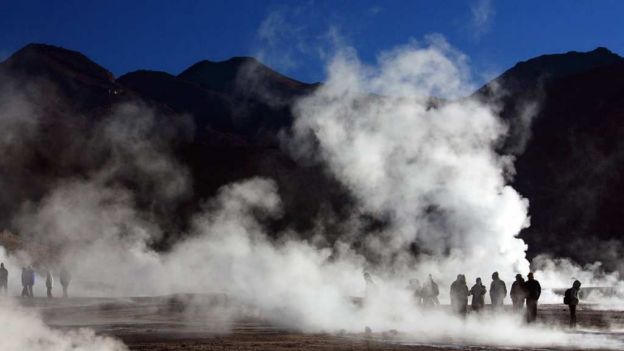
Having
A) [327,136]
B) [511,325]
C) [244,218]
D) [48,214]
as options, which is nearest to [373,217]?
[244,218]

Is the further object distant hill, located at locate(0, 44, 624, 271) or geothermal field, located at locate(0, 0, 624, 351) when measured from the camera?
distant hill, located at locate(0, 44, 624, 271)

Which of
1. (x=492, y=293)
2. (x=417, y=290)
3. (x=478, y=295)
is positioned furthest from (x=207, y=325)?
(x=492, y=293)

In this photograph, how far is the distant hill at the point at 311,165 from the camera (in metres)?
81.8

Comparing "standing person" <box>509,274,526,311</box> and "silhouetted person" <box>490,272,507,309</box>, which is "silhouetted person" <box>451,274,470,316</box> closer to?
"silhouetted person" <box>490,272,507,309</box>

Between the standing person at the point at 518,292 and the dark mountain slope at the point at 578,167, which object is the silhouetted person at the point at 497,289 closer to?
the standing person at the point at 518,292

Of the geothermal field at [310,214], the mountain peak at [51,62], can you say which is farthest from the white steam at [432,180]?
the mountain peak at [51,62]

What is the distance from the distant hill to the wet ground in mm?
37479

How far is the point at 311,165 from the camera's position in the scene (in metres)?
97.1

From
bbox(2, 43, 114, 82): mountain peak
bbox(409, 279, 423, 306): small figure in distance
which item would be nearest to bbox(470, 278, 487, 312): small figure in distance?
bbox(409, 279, 423, 306): small figure in distance

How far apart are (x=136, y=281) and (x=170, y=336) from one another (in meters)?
29.6

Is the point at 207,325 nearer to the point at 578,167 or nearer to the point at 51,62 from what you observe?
the point at 578,167

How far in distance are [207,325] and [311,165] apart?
73.3 meters

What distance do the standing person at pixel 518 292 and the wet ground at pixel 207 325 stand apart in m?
1.09

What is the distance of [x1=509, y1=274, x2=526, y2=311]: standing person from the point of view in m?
23.9
